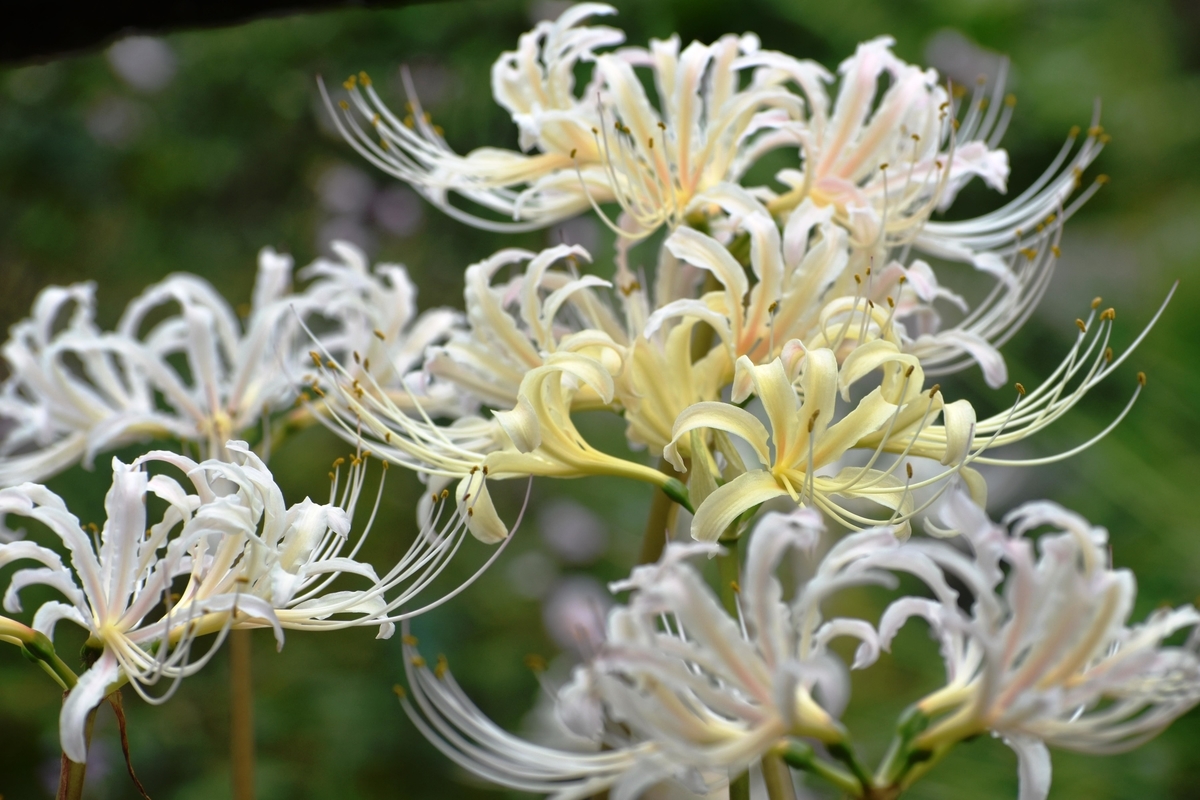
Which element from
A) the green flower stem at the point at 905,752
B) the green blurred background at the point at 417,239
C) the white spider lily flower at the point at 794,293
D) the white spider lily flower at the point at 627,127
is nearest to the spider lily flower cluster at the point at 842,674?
the green flower stem at the point at 905,752

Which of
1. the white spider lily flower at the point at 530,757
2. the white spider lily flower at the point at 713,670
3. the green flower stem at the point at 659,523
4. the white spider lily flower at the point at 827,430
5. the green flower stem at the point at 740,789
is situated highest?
the white spider lily flower at the point at 827,430

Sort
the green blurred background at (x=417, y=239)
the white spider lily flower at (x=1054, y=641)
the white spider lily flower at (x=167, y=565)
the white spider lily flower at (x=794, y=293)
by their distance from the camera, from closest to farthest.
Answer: the white spider lily flower at (x=1054, y=641) → the white spider lily flower at (x=167, y=565) → the white spider lily flower at (x=794, y=293) → the green blurred background at (x=417, y=239)

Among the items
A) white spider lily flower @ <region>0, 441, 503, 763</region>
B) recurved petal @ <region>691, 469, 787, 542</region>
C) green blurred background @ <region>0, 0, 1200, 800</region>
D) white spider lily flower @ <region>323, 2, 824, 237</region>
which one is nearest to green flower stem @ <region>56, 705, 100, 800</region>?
white spider lily flower @ <region>0, 441, 503, 763</region>

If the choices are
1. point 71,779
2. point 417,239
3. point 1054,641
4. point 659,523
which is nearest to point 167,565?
point 71,779

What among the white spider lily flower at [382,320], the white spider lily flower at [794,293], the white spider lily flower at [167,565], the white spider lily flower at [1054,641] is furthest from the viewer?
the white spider lily flower at [382,320]

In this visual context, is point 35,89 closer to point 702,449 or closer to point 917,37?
point 917,37

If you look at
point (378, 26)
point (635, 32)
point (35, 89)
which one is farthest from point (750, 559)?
point (35, 89)

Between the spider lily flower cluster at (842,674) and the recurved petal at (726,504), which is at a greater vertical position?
the recurved petal at (726,504)

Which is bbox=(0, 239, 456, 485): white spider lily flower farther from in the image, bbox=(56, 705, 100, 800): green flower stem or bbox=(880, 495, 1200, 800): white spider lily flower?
bbox=(880, 495, 1200, 800): white spider lily flower

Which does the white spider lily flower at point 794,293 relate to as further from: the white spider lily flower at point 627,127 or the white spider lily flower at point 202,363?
the white spider lily flower at point 202,363
